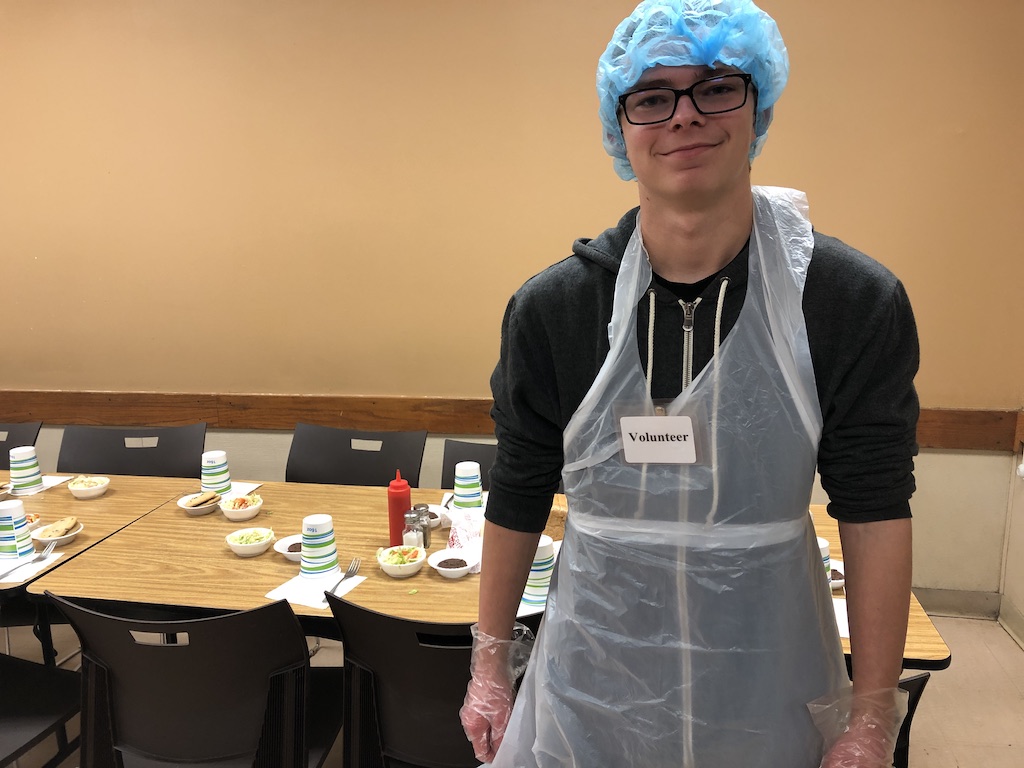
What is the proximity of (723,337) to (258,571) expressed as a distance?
1.32 m

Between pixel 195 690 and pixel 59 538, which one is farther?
pixel 59 538

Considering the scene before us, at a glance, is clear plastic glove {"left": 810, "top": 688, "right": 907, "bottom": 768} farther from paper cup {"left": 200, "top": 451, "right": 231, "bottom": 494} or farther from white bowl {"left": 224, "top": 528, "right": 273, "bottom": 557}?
paper cup {"left": 200, "top": 451, "right": 231, "bottom": 494}

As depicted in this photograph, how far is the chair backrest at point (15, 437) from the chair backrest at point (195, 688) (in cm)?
171

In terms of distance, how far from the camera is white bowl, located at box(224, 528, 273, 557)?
177cm

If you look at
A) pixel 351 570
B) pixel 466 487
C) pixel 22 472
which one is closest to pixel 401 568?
pixel 351 570

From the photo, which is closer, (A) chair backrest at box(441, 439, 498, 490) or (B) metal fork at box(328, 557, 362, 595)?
(B) metal fork at box(328, 557, 362, 595)

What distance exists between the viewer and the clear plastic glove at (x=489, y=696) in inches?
43.6

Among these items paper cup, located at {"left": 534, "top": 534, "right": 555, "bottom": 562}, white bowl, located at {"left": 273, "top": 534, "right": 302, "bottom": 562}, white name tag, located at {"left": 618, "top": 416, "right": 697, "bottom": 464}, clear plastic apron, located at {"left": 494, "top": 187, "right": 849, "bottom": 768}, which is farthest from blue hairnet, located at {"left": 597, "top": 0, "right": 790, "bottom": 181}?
white bowl, located at {"left": 273, "top": 534, "right": 302, "bottom": 562}

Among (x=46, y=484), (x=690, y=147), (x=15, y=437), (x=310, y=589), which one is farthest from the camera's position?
(x=15, y=437)

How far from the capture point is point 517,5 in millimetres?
2797

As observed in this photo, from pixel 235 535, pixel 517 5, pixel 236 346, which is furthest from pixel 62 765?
pixel 517 5

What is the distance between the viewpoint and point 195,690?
134cm

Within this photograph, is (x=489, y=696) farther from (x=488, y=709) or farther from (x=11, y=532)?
(x=11, y=532)

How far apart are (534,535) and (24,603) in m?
1.95
